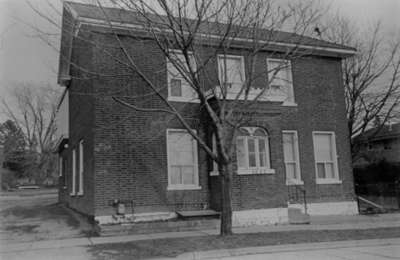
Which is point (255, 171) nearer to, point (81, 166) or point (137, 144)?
point (137, 144)

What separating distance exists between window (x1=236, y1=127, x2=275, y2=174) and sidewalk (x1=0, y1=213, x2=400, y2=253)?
205 cm

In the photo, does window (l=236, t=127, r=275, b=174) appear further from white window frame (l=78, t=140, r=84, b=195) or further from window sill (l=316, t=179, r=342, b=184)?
white window frame (l=78, t=140, r=84, b=195)

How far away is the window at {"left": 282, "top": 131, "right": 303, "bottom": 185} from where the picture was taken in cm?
1634

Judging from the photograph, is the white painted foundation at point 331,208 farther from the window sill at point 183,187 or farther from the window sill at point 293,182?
the window sill at point 183,187

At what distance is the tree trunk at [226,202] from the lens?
35.8 feet

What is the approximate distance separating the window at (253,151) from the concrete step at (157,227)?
7.25ft

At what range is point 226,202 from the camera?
431 inches

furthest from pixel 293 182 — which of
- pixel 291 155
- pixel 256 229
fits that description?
pixel 256 229

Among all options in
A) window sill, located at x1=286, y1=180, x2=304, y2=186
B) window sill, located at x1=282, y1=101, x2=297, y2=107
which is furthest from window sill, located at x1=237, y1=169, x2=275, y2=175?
window sill, located at x1=282, y1=101, x2=297, y2=107

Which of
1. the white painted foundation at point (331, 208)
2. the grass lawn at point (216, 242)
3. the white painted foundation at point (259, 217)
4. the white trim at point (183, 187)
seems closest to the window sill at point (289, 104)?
the white painted foundation at point (331, 208)

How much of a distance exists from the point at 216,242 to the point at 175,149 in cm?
517

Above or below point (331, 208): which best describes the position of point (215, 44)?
above

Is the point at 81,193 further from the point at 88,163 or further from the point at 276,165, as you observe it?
the point at 276,165

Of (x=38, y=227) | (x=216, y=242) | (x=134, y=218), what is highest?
(x=134, y=218)
